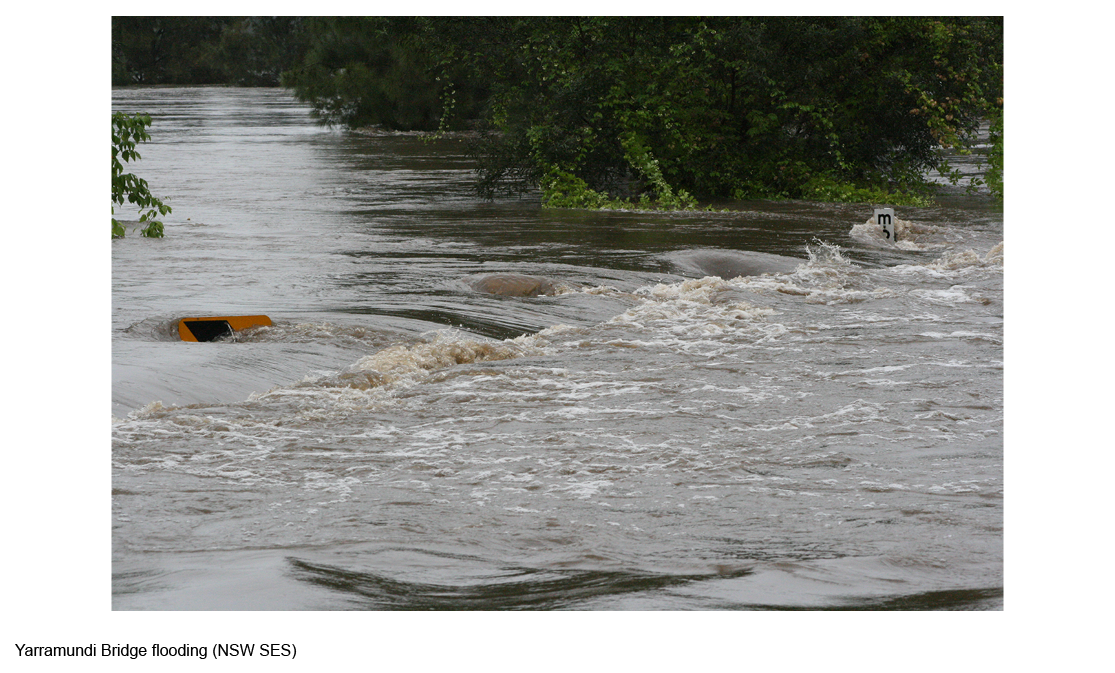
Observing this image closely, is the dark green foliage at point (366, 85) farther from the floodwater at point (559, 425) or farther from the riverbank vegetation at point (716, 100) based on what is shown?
the floodwater at point (559, 425)

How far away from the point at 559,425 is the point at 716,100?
13.3m

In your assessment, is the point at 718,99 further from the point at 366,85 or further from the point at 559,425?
the point at 366,85

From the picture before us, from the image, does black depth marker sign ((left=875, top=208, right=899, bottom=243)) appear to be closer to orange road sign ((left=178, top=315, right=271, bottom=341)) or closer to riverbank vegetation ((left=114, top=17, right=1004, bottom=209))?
riverbank vegetation ((left=114, top=17, right=1004, bottom=209))

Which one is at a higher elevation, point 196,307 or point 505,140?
point 505,140

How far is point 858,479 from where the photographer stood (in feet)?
19.3

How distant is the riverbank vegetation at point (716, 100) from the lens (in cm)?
1838

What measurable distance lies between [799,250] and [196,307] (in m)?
7.53

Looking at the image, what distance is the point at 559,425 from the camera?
700cm
